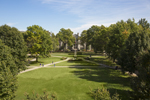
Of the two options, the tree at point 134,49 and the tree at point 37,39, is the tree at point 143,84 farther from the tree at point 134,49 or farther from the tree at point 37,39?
the tree at point 37,39

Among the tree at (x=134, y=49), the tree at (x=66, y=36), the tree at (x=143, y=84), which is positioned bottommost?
the tree at (x=143, y=84)

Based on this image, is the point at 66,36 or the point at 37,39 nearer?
the point at 37,39

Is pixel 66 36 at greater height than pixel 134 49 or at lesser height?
greater

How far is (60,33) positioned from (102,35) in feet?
124

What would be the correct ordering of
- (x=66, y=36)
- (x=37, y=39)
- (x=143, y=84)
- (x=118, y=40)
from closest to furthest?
(x=143, y=84), (x=118, y=40), (x=37, y=39), (x=66, y=36)

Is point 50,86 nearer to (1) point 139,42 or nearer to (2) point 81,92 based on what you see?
(2) point 81,92

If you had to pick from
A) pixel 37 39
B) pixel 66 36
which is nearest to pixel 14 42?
pixel 37 39

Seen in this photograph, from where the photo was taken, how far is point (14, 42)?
68.2 feet

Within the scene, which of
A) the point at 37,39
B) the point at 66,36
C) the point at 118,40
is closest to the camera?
the point at 118,40

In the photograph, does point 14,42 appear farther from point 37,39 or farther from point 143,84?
point 143,84

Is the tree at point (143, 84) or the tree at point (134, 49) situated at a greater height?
the tree at point (134, 49)

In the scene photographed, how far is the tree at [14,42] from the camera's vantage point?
20317 mm

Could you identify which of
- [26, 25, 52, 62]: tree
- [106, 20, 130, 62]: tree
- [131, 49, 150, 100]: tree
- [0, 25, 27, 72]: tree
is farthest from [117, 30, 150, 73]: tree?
[26, 25, 52, 62]: tree

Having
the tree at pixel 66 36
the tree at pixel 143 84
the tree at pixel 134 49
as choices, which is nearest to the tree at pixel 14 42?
the tree at pixel 143 84
